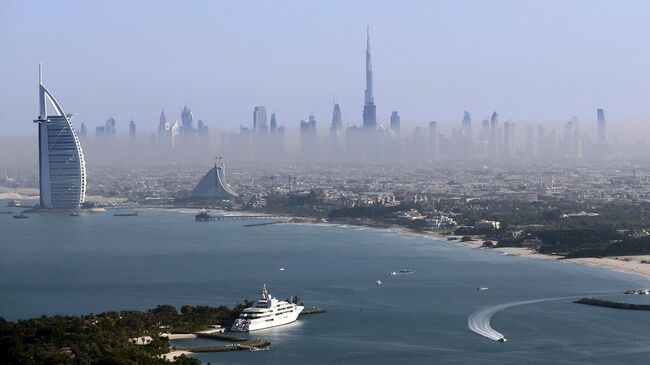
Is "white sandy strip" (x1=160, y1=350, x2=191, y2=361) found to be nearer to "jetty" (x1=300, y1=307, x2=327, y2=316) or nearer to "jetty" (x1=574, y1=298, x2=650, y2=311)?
"jetty" (x1=300, y1=307, x2=327, y2=316)

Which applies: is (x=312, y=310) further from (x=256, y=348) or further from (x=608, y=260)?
(x=608, y=260)

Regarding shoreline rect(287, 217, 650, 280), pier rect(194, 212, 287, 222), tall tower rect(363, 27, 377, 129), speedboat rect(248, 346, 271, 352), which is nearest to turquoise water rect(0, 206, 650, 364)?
speedboat rect(248, 346, 271, 352)

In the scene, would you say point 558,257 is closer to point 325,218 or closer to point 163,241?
point 163,241

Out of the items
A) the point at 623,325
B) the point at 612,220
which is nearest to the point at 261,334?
the point at 623,325

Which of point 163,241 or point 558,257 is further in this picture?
point 163,241

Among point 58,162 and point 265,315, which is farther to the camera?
point 58,162

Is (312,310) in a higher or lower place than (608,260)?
lower

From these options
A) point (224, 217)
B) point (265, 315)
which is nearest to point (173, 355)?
point (265, 315)
